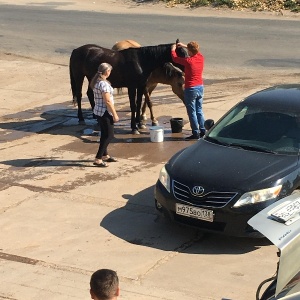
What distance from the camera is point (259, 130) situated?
1080cm

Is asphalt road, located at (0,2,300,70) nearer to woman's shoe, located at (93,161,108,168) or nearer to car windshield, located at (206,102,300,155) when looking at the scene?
woman's shoe, located at (93,161,108,168)

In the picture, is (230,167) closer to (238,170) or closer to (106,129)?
(238,170)

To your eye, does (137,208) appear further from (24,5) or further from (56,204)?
(24,5)

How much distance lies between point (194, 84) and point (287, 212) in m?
8.70

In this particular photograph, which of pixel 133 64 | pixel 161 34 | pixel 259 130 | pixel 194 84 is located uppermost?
pixel 259 130

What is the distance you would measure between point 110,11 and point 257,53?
1130 centimetres

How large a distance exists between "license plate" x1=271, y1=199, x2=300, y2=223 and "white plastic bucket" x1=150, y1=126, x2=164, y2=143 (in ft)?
28.4

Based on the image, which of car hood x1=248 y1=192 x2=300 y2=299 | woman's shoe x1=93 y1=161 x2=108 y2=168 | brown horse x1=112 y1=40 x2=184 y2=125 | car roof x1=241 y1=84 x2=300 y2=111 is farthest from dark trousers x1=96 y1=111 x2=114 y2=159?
car hood x1=248 y1=192 x2=300 y2=299

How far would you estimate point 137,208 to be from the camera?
11.2 m

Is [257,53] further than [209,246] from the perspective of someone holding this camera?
Yes

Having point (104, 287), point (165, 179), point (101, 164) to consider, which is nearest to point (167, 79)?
point (101, 164)

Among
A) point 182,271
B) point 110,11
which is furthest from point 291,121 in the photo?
point 110,11

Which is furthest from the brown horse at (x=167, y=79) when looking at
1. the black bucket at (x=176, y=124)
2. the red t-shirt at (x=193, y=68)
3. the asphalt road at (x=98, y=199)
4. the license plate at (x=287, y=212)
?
the license plate at (x=287, y=212)

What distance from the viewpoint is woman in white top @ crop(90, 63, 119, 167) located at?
12.6 metres
